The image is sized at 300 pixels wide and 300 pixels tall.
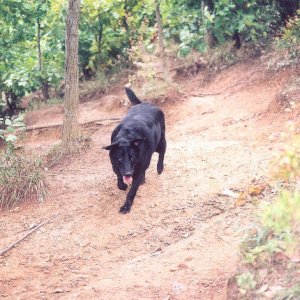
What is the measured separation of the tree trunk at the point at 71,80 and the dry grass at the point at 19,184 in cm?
122

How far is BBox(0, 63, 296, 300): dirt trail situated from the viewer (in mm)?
4293

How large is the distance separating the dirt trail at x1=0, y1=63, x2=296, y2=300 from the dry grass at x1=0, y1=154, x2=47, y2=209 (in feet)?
0.52

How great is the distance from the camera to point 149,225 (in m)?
5.50

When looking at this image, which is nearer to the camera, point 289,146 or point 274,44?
point 289,146

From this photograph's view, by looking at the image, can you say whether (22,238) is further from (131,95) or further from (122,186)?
(131,95)

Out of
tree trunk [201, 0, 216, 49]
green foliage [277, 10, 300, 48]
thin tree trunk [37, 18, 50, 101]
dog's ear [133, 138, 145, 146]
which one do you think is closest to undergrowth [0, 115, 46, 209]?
dog's ear [133, 138, 145, 146]

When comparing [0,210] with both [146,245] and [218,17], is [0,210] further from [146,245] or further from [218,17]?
[218,17]

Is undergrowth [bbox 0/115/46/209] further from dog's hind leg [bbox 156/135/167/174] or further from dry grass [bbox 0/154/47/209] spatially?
dog's hind leg [bbox 156/135/167/174]

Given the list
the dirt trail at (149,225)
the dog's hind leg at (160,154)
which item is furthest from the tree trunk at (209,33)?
the dog's hind leg at (160,154)

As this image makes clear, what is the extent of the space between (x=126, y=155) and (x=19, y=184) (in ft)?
5.32

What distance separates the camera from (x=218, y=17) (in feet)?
34.2

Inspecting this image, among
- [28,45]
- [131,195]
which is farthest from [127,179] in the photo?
[28,45]

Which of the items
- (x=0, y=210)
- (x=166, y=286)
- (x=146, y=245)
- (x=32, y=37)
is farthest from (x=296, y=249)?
(x=32, y=37)

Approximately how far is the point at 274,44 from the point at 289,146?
771 cm
